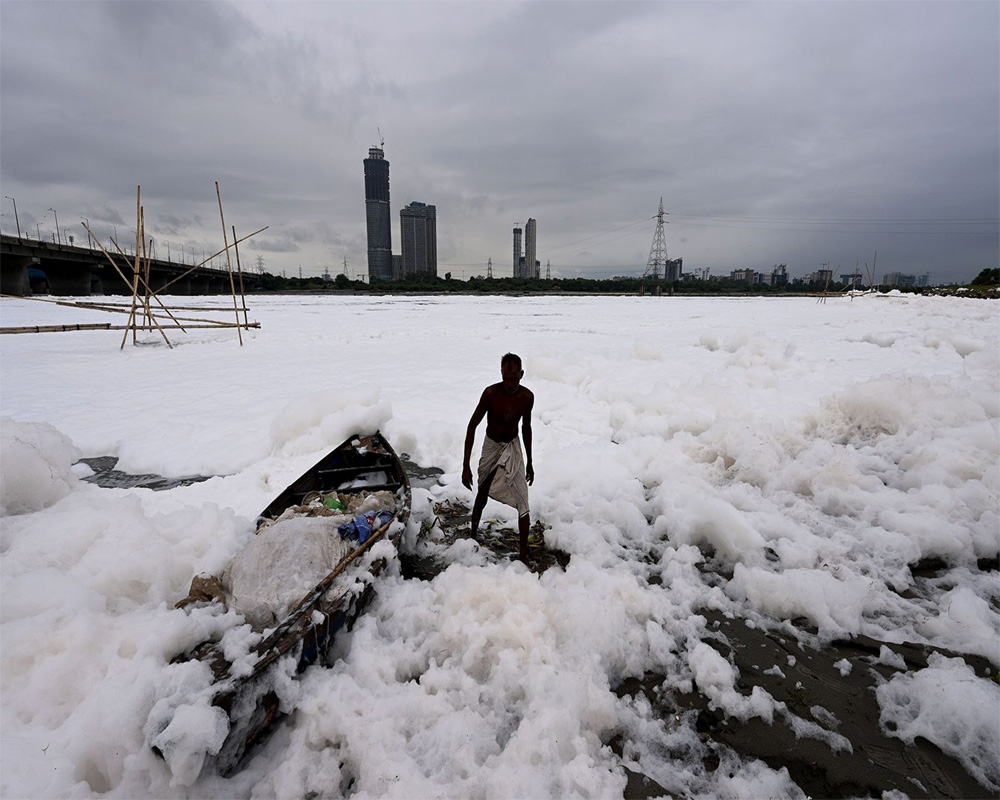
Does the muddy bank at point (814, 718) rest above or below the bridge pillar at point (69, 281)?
below

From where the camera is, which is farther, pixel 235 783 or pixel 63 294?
pixel 63 294

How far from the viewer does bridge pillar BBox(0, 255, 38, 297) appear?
122 feet

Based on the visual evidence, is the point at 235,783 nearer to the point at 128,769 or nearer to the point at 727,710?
the point at 128,769

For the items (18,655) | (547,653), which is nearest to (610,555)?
(547,653)

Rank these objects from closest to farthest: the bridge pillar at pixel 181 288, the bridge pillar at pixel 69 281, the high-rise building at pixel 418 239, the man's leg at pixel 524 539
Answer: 1. the man's leg at pixel 524 539
2. the bridge pillar at pixel 69 281
3. the bridge pillar at pixel 181 288
4. the high-rise building at pixel 418 239

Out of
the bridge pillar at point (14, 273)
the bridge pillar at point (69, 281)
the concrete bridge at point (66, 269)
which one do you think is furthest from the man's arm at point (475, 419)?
the bridge pillar at point (69, 281)

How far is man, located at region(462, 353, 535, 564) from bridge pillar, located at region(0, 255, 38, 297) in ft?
168

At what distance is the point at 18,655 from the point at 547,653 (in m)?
3.24

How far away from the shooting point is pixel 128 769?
2.33 metres

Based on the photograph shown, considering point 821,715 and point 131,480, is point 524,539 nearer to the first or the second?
point 821,715

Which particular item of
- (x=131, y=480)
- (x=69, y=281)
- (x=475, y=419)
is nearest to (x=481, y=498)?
(x=475, y=419)

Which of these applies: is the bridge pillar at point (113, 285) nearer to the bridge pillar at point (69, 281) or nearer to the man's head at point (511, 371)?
the bridge pillar at point (69, 281)

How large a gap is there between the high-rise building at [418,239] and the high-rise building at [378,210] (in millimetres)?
7764

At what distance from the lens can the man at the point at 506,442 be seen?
13.4ft
